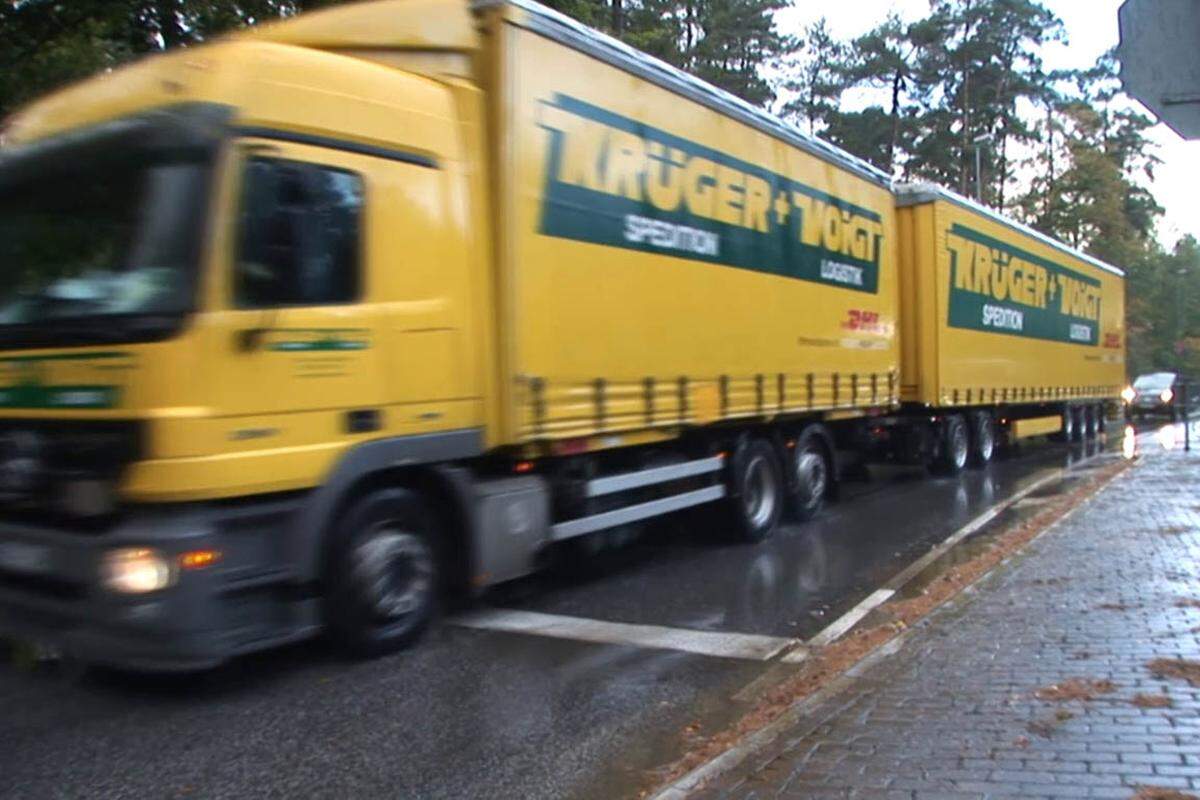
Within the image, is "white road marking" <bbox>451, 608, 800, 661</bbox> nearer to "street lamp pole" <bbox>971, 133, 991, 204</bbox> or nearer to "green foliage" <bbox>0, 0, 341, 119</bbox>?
"green foliage" <bbox>0, 0, 341, 119</bbox>

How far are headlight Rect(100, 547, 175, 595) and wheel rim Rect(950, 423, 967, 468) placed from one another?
13144 millimetres

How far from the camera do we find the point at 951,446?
51.6 feet

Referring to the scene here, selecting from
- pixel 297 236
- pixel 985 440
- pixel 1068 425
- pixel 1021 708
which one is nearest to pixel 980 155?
pixel 1068 425

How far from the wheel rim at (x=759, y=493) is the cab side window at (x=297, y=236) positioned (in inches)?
209

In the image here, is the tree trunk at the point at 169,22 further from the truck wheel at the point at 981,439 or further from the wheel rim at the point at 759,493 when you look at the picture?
the truck wheel at the point at 981,439

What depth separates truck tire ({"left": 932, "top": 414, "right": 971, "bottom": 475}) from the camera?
15609 millimetres

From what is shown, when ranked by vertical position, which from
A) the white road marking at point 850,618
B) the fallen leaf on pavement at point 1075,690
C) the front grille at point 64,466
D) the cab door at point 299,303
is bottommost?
the white road marking at point 850,618

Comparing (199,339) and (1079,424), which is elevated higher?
(199,339)

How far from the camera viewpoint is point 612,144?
781cm

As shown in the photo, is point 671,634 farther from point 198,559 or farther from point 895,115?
point 895,115

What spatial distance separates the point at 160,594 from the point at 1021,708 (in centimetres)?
391


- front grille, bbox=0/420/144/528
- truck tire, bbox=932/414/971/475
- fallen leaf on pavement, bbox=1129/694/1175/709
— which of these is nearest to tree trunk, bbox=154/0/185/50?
front grille, bbox=0/420/144/528

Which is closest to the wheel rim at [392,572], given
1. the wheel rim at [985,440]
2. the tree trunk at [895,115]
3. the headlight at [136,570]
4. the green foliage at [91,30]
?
the headlight at [136,570]

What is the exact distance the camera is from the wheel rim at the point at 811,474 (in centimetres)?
1101
